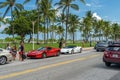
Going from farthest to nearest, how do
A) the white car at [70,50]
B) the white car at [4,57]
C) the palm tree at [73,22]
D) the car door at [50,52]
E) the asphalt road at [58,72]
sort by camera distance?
1. the palm tree at [73,22]
2. the white car at [70,50]
3. the car door at [50,52]
4. the white car at [4,57]
5. the asphalt road at [58,72]

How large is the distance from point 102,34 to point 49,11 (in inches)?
2321

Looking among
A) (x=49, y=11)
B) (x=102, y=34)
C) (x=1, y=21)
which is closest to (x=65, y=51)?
(x=49, y=11)

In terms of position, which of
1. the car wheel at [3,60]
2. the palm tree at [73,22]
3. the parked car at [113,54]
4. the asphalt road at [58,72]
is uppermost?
the palm tree at [73,22]

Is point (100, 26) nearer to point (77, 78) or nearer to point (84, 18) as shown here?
point (84, 18)

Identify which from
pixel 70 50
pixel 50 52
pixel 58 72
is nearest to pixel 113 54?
pixel 58 72

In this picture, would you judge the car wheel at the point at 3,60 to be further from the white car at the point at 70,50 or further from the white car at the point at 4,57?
the white car at the point at 70,50

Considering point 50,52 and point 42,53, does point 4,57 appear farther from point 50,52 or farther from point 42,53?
point 50,52

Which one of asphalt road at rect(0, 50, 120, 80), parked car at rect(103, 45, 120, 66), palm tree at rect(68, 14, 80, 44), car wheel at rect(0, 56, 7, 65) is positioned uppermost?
palm tree at rect(68, 14, 80, 44)

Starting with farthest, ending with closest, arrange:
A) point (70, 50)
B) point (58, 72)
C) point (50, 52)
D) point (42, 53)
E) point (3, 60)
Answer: point (70, 50)
point (50, 52)
point (42, 53)
point (3, 60)
point (58, 72)

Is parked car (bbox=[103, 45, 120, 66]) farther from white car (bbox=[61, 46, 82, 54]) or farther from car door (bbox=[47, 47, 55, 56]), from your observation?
white car (bbox=[61, 46, 82, 54])

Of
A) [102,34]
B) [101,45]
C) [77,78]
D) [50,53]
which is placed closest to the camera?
[77,78]

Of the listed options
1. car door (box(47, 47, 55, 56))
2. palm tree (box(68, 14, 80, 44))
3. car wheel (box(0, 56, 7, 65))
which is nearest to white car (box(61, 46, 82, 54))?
car door (box(47, 47, 55, 56))

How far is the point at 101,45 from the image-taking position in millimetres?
38000

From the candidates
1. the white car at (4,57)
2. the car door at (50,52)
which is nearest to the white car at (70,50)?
the car door at (50,52)
